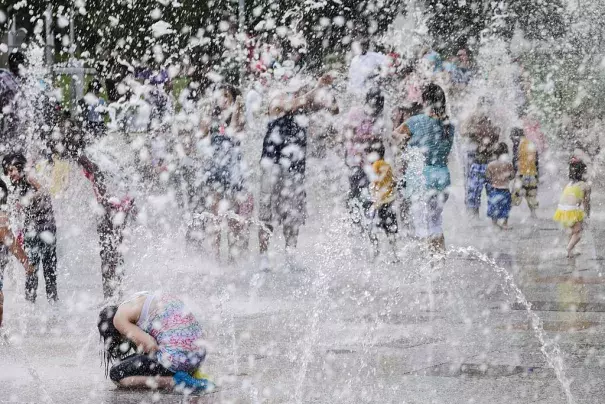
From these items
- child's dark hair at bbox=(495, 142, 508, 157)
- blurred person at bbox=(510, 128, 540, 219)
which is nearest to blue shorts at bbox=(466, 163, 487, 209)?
child's dark hair at bbox=(495, 142, 508, 157)

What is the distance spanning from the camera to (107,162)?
1512 centimetres

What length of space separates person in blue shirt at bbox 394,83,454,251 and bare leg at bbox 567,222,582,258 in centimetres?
158

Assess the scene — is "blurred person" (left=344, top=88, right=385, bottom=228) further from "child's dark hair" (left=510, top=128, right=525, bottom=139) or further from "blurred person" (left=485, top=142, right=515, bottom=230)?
"child's dark hair" (left=510, top=128, right=525, bottom=139)

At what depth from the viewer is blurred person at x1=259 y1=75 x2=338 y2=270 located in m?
10.6

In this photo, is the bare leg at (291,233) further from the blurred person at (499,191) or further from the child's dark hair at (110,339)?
the child's dark hair at (110,339)

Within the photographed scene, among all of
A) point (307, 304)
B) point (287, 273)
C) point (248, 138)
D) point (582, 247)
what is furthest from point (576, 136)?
point (307, 304)

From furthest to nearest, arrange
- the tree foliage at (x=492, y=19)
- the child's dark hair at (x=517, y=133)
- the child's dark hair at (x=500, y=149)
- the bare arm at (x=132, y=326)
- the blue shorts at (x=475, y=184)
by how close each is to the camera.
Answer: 1. the tree foliage at (x=492, y=19)
2. the child's dark hair at (x=517, y=133)
3. the blue shorts at (x=475, y=184)
4. the child's dark hair at (x=500, y=149)
5. the bare arm at (x=132, y=326)

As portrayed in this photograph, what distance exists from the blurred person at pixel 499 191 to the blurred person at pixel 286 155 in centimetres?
336

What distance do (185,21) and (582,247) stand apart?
55.6 ft

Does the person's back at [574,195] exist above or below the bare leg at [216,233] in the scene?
above

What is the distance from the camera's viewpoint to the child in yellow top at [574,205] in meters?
11.3

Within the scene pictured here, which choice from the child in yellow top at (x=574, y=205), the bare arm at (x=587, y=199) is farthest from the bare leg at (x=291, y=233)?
the bare arm at (x=587, y=199)

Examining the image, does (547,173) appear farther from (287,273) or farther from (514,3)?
(287,273)

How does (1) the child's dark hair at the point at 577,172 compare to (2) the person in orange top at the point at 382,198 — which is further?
(1) the child's dark hair at the point at 577,172
